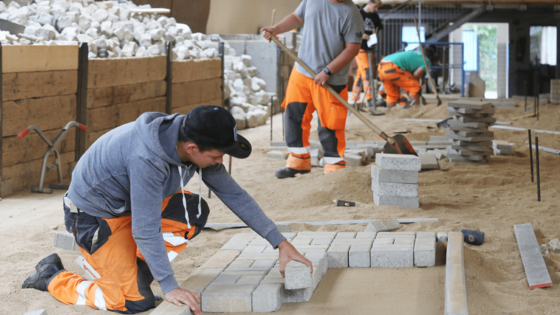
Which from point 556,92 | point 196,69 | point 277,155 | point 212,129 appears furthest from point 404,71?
point 212,129

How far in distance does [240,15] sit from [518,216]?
13552 millimetres

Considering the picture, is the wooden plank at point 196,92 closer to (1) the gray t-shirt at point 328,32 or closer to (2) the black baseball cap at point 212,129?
(1) the gray t-shirt at point 328,32

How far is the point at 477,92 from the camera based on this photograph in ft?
46.2

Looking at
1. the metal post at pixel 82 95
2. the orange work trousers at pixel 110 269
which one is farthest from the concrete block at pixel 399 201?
the metal post at pixel 82 95

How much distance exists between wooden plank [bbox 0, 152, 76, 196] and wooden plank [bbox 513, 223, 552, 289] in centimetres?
428

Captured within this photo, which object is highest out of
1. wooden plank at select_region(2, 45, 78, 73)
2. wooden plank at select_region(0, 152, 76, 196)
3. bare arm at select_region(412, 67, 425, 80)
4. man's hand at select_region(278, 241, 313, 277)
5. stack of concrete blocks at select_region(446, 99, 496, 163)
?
bare arm at select_region(412, 67, 425, 80)

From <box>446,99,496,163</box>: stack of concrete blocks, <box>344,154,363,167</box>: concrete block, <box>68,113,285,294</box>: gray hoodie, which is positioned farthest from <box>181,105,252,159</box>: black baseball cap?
<box>446,99,496,163</box>: stack of concrete blocks

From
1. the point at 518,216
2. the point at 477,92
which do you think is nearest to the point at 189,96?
the point at 518,216

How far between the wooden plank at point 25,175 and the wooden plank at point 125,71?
3.08 feet

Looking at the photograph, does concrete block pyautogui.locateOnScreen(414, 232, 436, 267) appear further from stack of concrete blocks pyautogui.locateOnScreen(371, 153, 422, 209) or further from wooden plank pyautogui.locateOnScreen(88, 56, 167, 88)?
wooden plank pyautogui.locateOnScreen(88, 56, 167, 88)

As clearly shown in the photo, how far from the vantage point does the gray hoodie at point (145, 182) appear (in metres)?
2.43

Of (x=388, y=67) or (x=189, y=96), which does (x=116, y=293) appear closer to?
(x=189, y=96)

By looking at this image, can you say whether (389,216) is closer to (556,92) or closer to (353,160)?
(353,160)

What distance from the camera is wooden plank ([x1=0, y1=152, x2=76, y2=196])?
5230 mm
